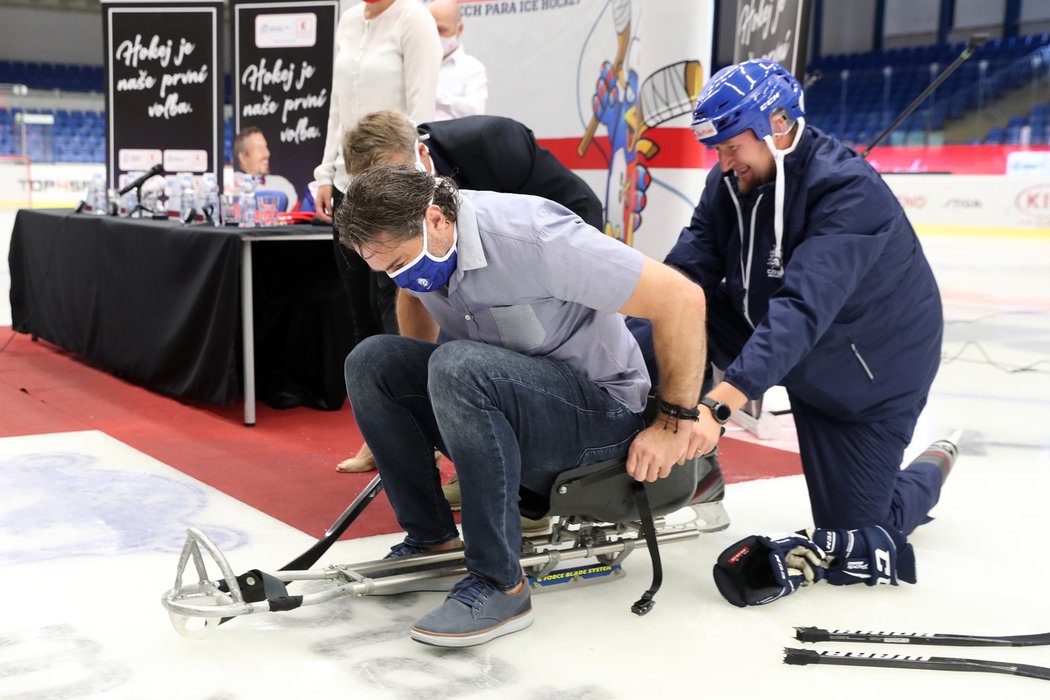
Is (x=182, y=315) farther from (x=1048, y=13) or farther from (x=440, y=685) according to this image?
(x=1048, y=13)

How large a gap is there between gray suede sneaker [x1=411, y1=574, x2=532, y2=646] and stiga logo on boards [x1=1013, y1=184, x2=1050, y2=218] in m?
11.8

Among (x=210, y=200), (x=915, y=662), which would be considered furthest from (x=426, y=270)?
(x=210, y=200)

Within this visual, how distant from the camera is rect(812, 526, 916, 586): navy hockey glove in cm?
211

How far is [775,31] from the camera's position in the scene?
344 cm

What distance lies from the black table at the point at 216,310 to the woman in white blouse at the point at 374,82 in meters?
0.49

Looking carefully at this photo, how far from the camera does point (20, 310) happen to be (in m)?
→ 5.12

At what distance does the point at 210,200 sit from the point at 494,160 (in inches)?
72.2

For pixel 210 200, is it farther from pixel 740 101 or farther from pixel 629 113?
pixel 740 101

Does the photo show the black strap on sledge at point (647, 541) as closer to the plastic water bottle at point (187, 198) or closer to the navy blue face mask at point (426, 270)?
the navy blue face mask at point (426, 270)

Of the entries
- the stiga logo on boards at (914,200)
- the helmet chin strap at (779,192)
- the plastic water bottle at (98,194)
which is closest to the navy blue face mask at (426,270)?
the helmet chin strap at (779,192)

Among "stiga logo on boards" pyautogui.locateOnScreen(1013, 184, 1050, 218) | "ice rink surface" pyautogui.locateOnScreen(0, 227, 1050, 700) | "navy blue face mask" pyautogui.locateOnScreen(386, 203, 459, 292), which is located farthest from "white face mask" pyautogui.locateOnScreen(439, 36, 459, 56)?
"stiga logo on boards" pyautogui.locateOnScreen(1013, 184, 1050, 218)

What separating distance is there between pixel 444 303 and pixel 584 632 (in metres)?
0.61

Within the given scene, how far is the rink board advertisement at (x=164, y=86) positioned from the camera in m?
4.88

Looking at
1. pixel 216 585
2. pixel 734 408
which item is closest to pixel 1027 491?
pixel 734 408
